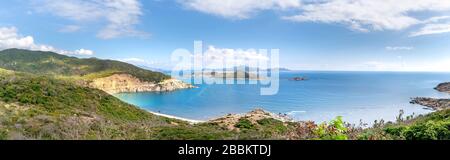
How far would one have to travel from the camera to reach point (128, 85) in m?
95.2

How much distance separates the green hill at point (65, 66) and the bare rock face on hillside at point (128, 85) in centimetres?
208

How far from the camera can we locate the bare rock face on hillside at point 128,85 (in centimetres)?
8556

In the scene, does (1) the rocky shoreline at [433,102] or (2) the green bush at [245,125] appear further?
(1) the rocky shoreline at [433,102]

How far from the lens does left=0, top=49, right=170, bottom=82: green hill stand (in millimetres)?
92250

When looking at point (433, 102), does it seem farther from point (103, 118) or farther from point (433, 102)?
point (103, 118)

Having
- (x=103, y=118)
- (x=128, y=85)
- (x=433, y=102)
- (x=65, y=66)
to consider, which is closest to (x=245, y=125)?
(x=103, y=118)

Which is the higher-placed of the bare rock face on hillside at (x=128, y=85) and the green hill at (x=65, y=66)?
the green hill at (x=65, y=66)

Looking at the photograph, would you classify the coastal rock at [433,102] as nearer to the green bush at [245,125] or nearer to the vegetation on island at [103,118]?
the vegetation on island at [103,118]

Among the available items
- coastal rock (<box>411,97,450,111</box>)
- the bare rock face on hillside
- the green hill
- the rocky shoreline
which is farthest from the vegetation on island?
the green hill

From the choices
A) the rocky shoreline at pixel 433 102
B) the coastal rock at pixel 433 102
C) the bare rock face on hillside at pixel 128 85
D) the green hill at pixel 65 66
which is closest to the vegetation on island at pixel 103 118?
the rocky shoreline at pixel 433 102

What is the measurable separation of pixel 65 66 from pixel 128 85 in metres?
22.9

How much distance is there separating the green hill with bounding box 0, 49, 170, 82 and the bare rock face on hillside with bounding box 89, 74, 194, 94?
208 cm

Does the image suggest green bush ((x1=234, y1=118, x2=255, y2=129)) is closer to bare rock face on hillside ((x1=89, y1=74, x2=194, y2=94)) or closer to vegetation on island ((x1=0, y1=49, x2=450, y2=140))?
vegetation on island ((x1=0, y1=49, x2=450, y2=140))
